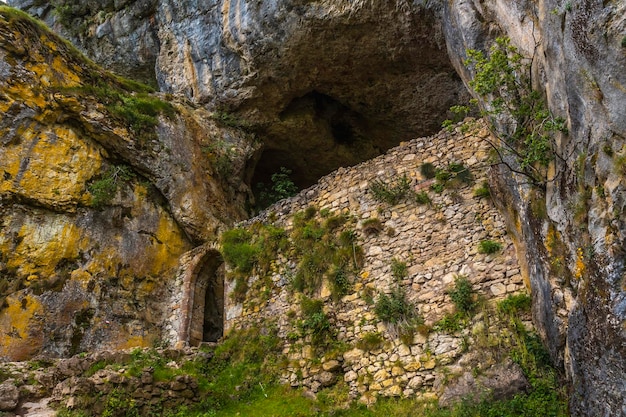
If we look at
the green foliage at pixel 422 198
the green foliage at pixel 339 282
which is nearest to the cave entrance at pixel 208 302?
the green foliage at pixel 339 282

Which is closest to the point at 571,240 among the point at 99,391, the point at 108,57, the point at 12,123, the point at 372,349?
the point at 372,349

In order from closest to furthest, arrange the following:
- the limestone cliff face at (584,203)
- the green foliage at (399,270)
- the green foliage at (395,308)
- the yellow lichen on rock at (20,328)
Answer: the limestone cliff face at (584,203), the green foliage at (395,308), the green foliage at (399,270), the yellow lichen on rock at (20,328)

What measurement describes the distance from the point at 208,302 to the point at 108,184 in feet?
14.3

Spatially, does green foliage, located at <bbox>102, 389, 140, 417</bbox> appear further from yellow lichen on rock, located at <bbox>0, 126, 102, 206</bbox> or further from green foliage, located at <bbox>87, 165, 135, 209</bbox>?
green foliage, located at <bbox>87, 165, 135, 209</bbox>

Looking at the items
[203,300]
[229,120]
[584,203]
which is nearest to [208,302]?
[203,300]

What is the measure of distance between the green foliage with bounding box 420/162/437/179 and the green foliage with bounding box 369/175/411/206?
1.16ft

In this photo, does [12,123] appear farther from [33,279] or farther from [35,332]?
[35,332]

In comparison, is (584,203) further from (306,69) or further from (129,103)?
(129,103)

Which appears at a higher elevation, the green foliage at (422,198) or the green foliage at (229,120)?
the green foliage at (229,120)

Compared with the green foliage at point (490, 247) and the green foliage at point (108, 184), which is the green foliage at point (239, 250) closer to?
the green foliage at point (108, 184)

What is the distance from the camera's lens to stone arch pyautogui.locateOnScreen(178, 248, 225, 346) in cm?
1209

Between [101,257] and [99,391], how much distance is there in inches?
206

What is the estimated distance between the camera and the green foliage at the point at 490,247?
7641 millimetres

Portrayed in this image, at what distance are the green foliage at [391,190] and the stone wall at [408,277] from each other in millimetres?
114
